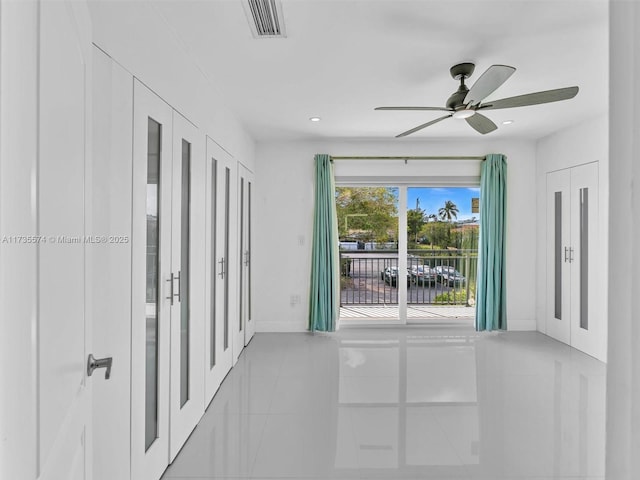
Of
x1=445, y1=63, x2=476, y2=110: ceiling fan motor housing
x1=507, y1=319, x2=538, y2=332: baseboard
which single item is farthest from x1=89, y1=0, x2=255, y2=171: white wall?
x1=507, y1=319, x2=538, y2=332: baseboard

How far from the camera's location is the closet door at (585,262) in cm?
438

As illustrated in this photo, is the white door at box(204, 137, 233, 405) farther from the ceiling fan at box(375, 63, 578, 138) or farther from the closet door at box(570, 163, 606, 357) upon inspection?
the closet door at box(570, 163, 606, 357)

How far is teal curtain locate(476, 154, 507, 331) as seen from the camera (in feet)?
17.6

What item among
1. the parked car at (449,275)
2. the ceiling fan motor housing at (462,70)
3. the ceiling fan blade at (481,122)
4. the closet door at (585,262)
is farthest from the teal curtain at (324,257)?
the closet door at (585,262)

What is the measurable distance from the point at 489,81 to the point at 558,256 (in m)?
3.51

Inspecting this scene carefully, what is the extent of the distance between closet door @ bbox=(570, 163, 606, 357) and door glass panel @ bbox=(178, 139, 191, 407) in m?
4.18

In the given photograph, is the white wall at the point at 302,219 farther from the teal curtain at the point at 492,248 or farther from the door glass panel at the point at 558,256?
the door glass panel at the point at 558,256

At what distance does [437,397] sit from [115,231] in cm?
279

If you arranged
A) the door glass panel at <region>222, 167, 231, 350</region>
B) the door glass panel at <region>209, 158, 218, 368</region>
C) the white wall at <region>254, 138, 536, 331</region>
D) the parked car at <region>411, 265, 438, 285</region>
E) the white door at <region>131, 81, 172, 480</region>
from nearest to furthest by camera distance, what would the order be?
the white door at <region>131, 81, 172, 480</region>
the door glass panel at <region>209, 158, 218, 368</region>
the door glass panel at <region>222, 167, 231, 350</region>
the white wall at <region>254, 138, 536, 331</region>
the parked car at <region>411, 265, 438, 285</region>

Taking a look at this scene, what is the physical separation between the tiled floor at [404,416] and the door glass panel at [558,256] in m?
0.59

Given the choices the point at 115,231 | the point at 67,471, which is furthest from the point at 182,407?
the point at 67,471

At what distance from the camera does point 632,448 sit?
37cm

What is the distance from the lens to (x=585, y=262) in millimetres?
4602

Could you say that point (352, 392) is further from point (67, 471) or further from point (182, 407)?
point (67, 471)
